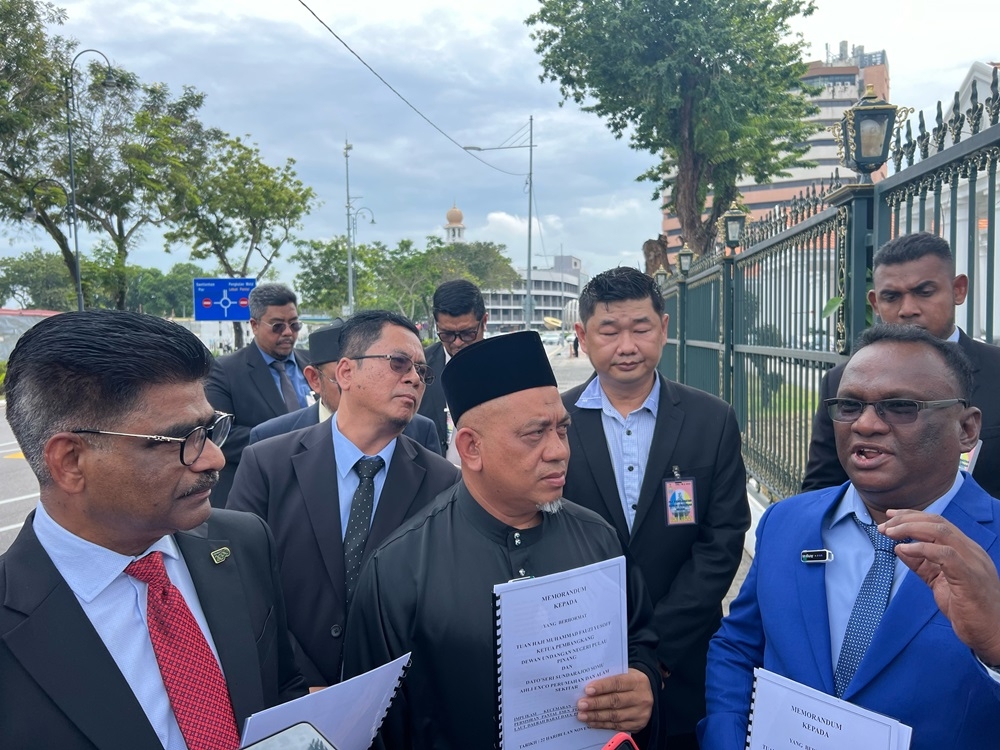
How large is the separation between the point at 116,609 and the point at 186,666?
20cm

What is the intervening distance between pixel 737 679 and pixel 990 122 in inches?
96.0

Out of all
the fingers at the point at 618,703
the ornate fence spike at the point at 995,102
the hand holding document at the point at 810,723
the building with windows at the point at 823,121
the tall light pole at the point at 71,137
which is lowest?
the fingers at the point at 618,703

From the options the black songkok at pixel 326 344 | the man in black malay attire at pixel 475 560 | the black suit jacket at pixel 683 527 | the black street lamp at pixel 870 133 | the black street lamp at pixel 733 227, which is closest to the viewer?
the man in black malay attire at pixel 475 560

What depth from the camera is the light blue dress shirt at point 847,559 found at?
1935 millimetres

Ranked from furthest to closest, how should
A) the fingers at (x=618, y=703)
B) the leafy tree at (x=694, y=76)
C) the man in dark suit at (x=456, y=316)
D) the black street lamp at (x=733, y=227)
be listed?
the leafy tree at (x=694, y=76), the black street lamp at (x=733, y=227), the man in dark suit at (x=456, y=316), the fingers at (x=618, y=703)

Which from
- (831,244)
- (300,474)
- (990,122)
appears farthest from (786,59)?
(300,474)

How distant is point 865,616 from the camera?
1.89 metres

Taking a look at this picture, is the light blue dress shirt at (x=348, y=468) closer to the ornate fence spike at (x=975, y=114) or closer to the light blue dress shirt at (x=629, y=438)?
the light blue dress shirt at (x=629, y=438)

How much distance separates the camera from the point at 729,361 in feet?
26.7

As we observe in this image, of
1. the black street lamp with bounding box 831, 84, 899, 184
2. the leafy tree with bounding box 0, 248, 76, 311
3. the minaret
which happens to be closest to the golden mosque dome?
the minaret

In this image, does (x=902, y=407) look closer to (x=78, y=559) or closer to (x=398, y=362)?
(x=398, y=362)

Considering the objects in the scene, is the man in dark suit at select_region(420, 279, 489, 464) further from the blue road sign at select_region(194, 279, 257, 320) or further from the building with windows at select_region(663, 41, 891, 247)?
the building with windows at select_region(663, 41, 891, 247)

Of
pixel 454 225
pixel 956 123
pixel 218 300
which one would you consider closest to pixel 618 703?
pixel 956 123

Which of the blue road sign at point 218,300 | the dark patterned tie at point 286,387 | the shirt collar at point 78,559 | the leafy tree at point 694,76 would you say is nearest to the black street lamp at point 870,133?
the dark patterned tie at point 286,387
